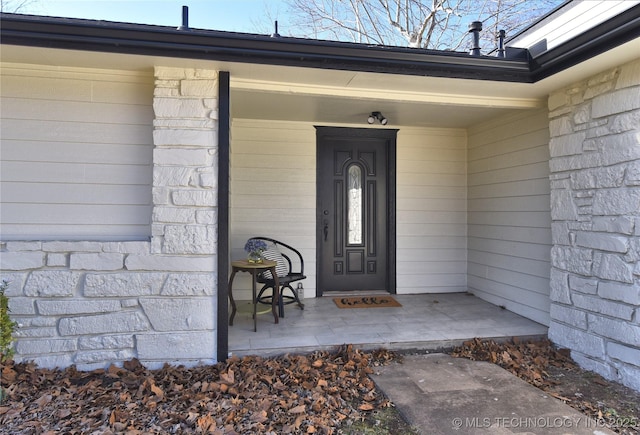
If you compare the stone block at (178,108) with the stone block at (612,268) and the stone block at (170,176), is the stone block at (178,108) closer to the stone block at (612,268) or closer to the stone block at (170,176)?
the stone block at (170,176)

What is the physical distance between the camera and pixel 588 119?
3025mm

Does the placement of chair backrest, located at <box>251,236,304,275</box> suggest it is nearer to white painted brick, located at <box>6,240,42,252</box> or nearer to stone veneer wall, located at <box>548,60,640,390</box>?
white painted brick, located at <box>6,240,42,252</box>

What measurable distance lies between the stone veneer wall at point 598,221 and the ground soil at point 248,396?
273 millimetres

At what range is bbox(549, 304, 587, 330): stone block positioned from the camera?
10.1ft

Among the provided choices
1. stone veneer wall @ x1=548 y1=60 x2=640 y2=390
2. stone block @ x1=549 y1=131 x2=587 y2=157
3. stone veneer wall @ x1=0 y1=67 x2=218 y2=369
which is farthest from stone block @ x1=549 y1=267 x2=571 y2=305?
stone veneer wall @ x1=0 y1=67 x2=218 y2=369

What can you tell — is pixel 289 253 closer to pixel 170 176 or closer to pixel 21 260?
pixel 170 176

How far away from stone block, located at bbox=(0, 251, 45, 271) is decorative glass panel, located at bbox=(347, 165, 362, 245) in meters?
3.24

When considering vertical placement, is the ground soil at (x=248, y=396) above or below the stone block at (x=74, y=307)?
below

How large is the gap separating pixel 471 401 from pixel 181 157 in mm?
2578

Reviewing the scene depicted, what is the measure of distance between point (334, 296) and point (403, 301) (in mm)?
833

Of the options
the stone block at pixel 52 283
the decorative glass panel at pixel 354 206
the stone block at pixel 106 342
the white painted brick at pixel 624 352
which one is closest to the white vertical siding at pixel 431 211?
the decorative glass panel at pixel 354 206

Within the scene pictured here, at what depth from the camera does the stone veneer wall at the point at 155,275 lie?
2758mm

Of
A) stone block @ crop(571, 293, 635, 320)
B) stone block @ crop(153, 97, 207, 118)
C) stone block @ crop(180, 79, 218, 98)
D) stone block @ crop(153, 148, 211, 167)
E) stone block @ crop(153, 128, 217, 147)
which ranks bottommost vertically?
stone block @ crop(571, 293, 635, 320)

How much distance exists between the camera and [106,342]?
2.81 m
